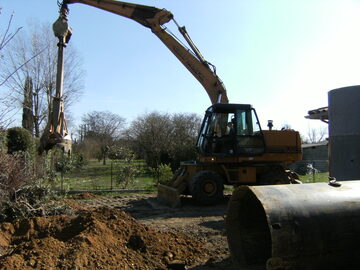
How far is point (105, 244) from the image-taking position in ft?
17.5

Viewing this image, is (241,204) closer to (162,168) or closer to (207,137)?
(207,137)

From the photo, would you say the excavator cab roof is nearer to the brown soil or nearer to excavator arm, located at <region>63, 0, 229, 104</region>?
excavator arm, located at <region>63, 0, 229, 104</region>

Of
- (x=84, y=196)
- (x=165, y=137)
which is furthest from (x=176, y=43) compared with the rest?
(x=165, y=137)

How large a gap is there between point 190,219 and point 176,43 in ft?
23.2

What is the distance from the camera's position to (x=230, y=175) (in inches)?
443

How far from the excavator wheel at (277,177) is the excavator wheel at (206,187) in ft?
5.13

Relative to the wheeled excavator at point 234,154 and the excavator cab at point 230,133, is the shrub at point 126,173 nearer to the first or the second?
the wheeled excavator at point 234,154

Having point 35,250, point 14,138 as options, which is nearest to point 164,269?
point 35,250

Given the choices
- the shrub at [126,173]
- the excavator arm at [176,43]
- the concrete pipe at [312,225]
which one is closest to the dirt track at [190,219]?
the concrete pipe at [312,225]

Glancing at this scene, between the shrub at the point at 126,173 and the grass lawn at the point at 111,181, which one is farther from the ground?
the shrub at the point at 126,173

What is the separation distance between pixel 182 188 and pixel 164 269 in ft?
19.0

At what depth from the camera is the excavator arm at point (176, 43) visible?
1327 cm

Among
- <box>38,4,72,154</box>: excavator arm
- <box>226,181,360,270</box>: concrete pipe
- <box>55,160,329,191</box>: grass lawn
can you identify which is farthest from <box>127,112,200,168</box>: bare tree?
<box>226,181,360,270</box>: concrete pipe

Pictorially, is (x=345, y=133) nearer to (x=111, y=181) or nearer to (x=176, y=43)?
(x=176, y=43)
